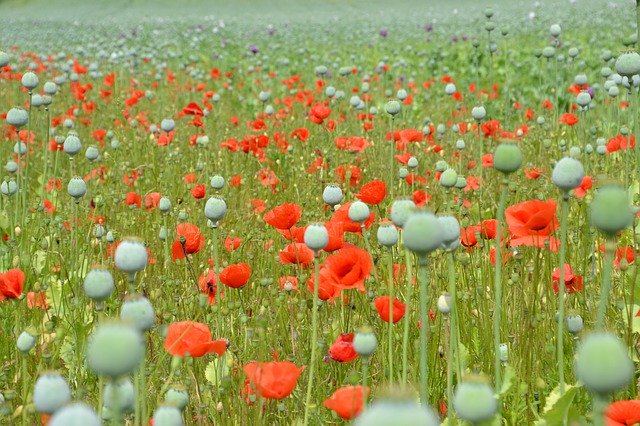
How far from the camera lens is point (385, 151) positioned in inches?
175

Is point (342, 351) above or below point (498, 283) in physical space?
below

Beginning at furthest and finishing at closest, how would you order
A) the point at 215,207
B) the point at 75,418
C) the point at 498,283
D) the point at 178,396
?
the point at 215,207
the point at 498,283
the point at 178,396
the point at 75,418

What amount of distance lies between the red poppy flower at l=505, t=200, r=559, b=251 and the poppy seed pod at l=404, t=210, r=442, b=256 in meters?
0.59

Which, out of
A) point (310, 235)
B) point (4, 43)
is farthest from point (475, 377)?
point (4, 43)

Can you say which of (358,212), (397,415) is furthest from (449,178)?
(397,415)

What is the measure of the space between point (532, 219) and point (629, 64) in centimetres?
83

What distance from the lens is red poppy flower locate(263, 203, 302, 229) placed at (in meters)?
2.04

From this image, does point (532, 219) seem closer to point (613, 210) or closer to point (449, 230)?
point (449, 230)

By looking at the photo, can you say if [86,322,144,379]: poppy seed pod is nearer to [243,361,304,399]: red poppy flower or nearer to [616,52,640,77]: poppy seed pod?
[243,361,304,399]: red poppy flower

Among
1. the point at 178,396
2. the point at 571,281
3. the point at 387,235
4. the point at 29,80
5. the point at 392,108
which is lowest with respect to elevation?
the point at 571,281

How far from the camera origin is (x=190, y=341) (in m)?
1.37

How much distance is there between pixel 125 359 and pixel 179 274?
6.44ft

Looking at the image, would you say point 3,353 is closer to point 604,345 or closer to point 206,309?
point 206,309

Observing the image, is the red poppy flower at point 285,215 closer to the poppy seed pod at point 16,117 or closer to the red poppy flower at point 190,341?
the red poppy flower at point 190,341
